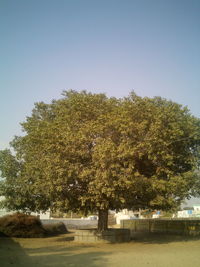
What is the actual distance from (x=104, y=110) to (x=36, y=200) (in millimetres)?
9488

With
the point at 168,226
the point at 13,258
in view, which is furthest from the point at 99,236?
the point at 168,226

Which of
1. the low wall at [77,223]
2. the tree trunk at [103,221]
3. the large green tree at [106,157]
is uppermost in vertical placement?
the large green tree at [106,157]

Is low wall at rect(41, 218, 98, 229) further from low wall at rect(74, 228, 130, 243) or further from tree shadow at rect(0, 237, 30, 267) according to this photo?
tree shadow at rect(0, 237, 30, 267)

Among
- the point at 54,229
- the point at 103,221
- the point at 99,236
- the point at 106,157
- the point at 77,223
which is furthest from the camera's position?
the point at 77,223

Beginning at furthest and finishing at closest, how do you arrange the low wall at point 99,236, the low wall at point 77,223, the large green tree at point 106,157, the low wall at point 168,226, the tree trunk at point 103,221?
1. the low wall at point 77,223
2. the low wall at point 168,226
3. the tree trunk at point 103,221
4. the low wall at point 99,236
5. the large green tree at point 106,157

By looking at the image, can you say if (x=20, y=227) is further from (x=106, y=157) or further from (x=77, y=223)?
(x=77, y=223)

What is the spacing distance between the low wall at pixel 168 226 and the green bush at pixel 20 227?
1069cm

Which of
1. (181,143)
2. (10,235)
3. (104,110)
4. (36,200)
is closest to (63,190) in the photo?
(36,200)

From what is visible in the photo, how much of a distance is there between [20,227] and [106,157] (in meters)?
16.7

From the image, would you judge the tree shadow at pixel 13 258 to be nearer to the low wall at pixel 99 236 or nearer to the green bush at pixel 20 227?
the low wall at pixel 99 236

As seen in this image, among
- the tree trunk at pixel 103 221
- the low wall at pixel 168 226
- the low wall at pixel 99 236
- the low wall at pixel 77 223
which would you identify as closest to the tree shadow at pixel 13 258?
the low wall at pixel 99 236

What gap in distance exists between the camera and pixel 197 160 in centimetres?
2319

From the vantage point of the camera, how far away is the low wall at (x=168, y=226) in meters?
30.2

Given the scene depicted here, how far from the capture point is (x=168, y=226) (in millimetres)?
33531
